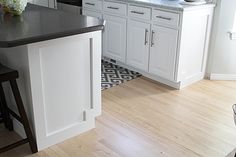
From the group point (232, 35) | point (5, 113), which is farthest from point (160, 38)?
point (5, 113)

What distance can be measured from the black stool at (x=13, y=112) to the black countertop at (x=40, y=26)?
0.94 ft

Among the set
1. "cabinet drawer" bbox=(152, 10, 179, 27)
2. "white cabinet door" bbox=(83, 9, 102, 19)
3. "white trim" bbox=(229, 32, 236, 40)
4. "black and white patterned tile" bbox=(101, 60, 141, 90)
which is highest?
"cabinet drawer" bbox=(152, 10, 179, 27)

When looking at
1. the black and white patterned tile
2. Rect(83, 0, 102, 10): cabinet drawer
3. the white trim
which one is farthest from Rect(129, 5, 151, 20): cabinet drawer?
the white trim

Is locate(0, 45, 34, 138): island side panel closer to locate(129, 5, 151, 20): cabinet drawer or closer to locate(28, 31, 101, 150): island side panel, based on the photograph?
locate(28, 31, 101, 150): island side panel

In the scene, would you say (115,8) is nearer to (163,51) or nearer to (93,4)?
(93,4)

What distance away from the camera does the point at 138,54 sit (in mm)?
3713

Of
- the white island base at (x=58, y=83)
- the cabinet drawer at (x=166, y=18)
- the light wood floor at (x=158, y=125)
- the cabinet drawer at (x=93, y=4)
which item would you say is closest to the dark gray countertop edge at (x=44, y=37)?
the white island base at (x=58, y=83)

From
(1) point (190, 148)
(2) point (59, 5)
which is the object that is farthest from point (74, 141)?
(2) point (59, 5)

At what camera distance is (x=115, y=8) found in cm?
379

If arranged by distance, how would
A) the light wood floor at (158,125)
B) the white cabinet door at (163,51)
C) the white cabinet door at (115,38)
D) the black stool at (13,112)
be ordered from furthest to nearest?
the white cabinet door at (115,38) → the white cabinet door at (163,51) → the light wood floor at (158,125) → the black stool at (13,112)

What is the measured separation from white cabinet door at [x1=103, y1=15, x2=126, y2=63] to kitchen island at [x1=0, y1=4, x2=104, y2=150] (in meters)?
1.31

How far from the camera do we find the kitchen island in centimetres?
210

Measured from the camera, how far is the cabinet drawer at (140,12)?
11.3 feet

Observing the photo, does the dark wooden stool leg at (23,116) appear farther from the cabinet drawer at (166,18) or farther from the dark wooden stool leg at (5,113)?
the cabinet drawer at (166,18)
